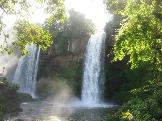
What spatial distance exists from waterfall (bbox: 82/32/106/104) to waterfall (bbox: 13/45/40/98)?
1050cm

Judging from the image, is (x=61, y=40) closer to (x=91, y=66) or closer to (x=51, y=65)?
(x=51, y=65)

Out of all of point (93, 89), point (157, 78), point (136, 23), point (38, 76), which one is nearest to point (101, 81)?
point (93, 89)

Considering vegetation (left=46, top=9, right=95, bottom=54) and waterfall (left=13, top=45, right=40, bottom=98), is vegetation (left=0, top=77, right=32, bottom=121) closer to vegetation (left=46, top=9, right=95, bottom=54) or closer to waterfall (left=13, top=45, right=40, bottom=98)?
waterfall (left=13, top=45, right=40, bottom=98)

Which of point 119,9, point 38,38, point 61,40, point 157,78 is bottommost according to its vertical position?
point 157,78

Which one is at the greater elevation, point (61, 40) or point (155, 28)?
point (61, 40)

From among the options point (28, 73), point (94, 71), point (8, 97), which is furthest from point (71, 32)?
point (8, 97)

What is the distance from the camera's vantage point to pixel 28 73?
6294 centimetres

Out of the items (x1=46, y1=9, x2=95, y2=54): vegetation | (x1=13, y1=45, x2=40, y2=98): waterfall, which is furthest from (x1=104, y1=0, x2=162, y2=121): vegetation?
(x1=46, y1=9, x2=95, y2=54): vegetation

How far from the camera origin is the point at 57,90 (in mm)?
60812

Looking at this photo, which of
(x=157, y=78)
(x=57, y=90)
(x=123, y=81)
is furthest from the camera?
(x=57, y=90)

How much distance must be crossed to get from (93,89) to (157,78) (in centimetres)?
3618

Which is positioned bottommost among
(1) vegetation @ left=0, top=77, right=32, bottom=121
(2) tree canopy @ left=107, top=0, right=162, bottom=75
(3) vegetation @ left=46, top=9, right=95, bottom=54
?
(1) vegetation @ left=0, top=77, right=32, bottom=121

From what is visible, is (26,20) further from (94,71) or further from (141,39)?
(94,71)

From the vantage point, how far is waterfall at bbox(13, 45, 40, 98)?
61.6 meters
